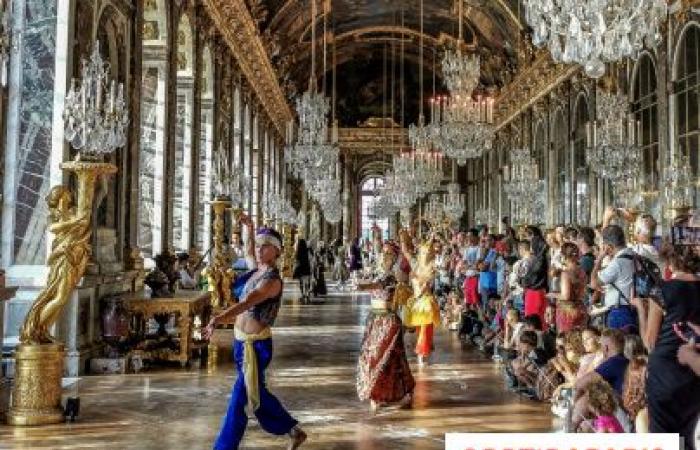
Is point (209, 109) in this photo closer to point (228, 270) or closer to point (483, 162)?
point (228, 270)

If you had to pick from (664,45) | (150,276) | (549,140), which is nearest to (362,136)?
(549,140)

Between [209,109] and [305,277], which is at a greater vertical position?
[209,109]

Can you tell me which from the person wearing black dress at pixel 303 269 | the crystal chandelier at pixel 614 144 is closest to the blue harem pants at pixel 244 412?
the crystal chandelier at pixel 614 144

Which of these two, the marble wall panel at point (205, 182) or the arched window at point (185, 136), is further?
the marble wall panel at point (205, 182)

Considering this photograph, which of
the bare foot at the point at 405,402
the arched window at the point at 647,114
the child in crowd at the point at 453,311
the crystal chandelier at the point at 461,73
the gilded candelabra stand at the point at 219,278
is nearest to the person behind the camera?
the bare foot at the point at 405,402

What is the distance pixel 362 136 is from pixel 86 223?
110ft

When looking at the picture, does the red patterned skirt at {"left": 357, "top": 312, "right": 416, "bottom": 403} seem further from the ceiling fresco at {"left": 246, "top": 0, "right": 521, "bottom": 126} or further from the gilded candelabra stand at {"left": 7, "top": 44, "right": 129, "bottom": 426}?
the ceiling fresco at {"left": 246, "top": 0, "right": 521, "bottom": 126}

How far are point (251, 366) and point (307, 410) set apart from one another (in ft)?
6.14

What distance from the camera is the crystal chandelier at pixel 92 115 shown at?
650cm

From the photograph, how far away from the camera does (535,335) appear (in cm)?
766

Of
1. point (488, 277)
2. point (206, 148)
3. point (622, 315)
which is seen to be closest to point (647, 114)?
point (488, 277)

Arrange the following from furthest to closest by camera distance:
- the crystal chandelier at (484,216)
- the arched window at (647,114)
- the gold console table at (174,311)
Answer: the crystal chandelier at (484,216) → the arched window at (647,114) → the gold console table at (174,311)

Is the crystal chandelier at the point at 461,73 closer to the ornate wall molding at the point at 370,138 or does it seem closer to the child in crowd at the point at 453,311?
the child in crowd at the point at 453,311

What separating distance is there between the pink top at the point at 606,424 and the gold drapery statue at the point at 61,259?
13.9 ft
